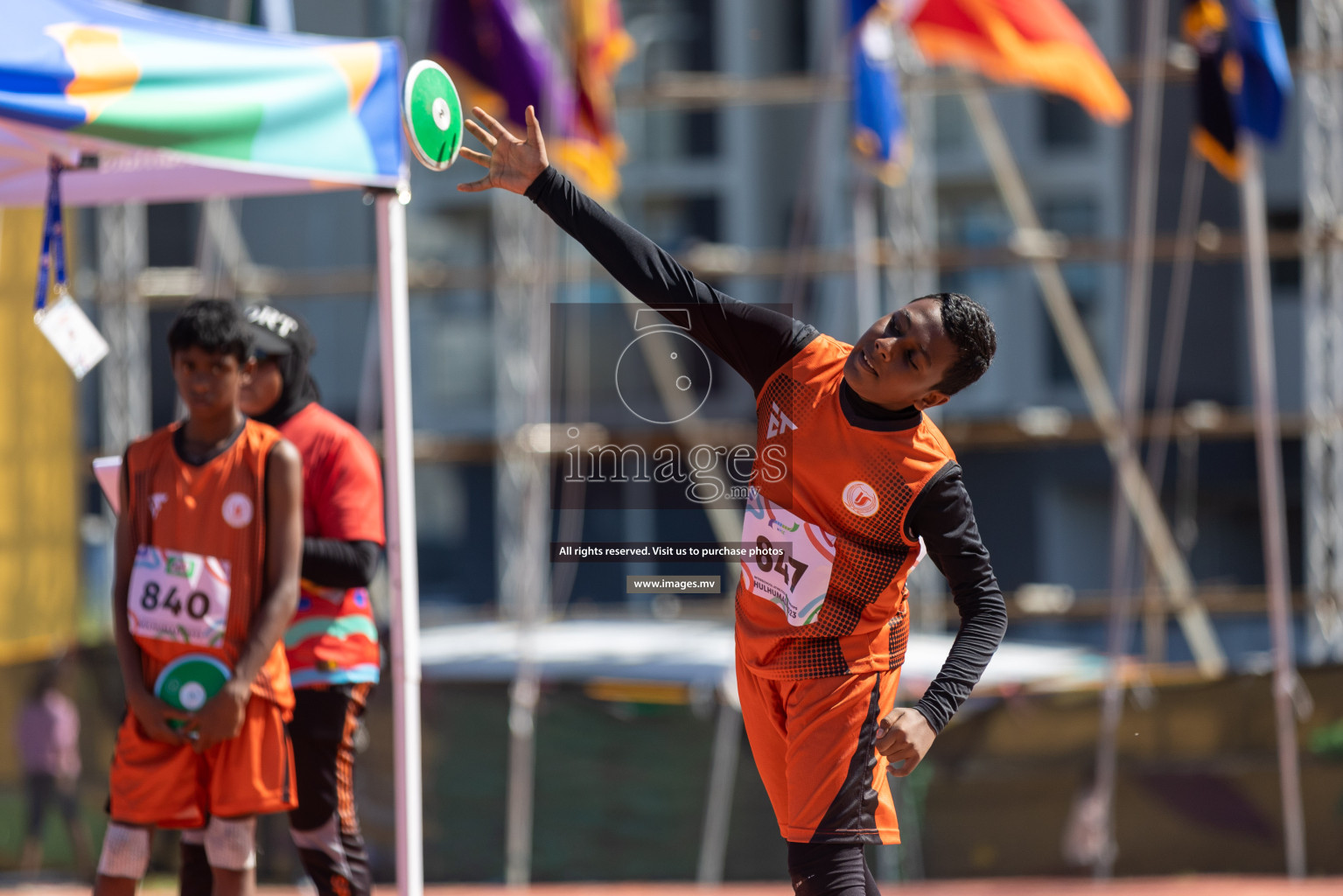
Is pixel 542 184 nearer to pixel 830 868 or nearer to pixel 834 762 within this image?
pixel 834 762

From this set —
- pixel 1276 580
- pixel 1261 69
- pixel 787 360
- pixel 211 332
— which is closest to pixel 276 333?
pixel 211 332

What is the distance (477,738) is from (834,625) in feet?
11.4

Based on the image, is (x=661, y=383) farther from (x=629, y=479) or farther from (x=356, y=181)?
(x=629, y=479)

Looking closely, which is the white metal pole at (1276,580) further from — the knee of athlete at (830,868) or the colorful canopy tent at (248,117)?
the knee of athlete at (830,868)

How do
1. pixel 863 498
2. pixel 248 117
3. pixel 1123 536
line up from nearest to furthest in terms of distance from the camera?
pixel 863 498, pixel 248 117, pixel 1123 536

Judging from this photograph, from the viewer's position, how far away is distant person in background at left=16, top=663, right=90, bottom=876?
536 cm

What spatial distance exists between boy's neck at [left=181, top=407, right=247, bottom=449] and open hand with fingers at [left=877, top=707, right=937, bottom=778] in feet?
4.54

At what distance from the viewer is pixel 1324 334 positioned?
834cm

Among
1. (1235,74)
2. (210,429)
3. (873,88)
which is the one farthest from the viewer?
(873,88)

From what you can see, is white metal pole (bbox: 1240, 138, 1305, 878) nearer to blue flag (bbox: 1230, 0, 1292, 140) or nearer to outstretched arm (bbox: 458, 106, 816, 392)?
blue flag (bbox: 1230, 0, 1292, 140)

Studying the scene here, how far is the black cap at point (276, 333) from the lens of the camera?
2.91 meters

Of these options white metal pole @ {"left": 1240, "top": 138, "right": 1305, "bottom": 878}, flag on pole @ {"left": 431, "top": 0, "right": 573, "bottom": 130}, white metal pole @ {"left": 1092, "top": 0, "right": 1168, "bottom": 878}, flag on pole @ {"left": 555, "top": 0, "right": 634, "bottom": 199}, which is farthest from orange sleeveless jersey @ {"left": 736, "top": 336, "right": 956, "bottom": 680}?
flag on pole @ {"left": 555, "top": 0, "right": 634, "bottom": 199}

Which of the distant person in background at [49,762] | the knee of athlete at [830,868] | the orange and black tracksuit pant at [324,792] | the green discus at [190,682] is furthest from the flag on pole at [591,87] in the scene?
the knee of athlete at [830,868]

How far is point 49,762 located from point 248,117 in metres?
3.50
